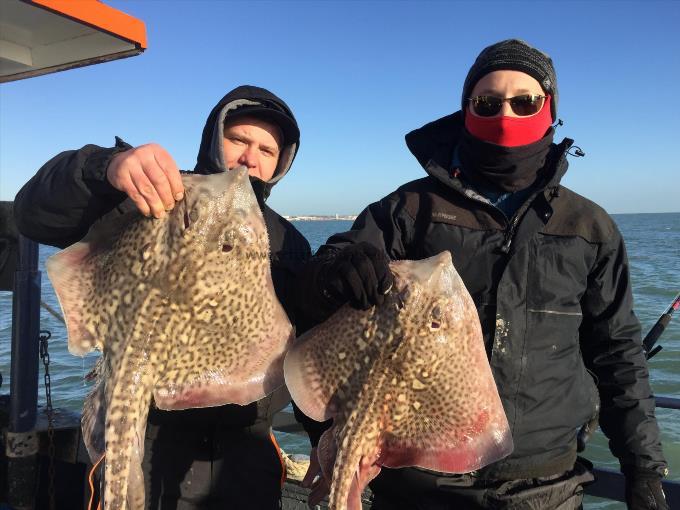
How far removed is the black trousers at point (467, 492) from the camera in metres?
2.62

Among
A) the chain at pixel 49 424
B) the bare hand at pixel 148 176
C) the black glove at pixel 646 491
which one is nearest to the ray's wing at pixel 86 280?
the bare hand at pixel 148 176

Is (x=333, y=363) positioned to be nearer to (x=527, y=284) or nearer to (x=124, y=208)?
(x=527, y=284)

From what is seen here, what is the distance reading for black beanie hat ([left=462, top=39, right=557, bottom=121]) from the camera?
113 inches

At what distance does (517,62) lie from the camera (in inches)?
112

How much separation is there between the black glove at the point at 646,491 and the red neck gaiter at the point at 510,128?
2.00m

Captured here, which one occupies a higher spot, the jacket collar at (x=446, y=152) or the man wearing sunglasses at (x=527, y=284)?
the jacket collar at (x=446, y=152)

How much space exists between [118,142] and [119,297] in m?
0.77

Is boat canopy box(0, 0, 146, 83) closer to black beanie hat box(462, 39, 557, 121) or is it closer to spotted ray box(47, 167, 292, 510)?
spotted ray box(47, 167, 292, 510)

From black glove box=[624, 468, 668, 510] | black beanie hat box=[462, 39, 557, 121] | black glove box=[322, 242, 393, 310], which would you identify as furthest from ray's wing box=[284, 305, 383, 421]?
black glove box=[624, 468, 668, 510]

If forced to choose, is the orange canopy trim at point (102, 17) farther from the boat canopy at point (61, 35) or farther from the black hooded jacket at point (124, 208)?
the black hooded jacket at point (124, 208)

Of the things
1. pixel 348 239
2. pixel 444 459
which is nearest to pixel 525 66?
pixel 348 239

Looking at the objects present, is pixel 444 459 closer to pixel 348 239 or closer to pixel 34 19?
pixel 348 239

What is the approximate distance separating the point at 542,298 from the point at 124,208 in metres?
2.26

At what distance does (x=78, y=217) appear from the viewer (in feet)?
8.38
